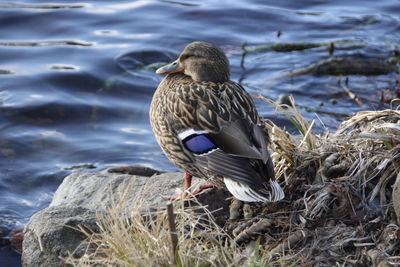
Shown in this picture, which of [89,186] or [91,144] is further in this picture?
[91,144]

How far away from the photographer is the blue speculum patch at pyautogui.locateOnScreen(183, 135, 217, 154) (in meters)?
4.84

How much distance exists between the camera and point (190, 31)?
10359mm

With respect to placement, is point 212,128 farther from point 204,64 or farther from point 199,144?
point 204,64

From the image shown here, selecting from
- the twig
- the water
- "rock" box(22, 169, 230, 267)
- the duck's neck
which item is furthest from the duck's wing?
the water

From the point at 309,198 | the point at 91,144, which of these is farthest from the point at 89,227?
the point at 91,144

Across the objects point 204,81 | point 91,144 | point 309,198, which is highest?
point 204,81

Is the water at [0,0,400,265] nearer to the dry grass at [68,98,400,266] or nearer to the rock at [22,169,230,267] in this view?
the rock at [22,169,230,267]

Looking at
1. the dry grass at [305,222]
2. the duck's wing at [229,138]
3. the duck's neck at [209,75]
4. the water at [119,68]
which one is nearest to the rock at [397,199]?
the dry grass at [305,222]

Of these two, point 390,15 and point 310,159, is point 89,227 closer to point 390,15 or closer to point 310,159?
point 310,159

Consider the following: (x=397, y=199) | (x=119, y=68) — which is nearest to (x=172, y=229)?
(x=397, y=199)

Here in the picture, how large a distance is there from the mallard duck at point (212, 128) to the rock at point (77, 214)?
0.20 metres

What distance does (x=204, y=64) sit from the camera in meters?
5.60

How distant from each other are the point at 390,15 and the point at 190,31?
2984 millimetres

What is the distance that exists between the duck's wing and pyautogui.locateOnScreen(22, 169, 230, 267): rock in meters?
0.39
